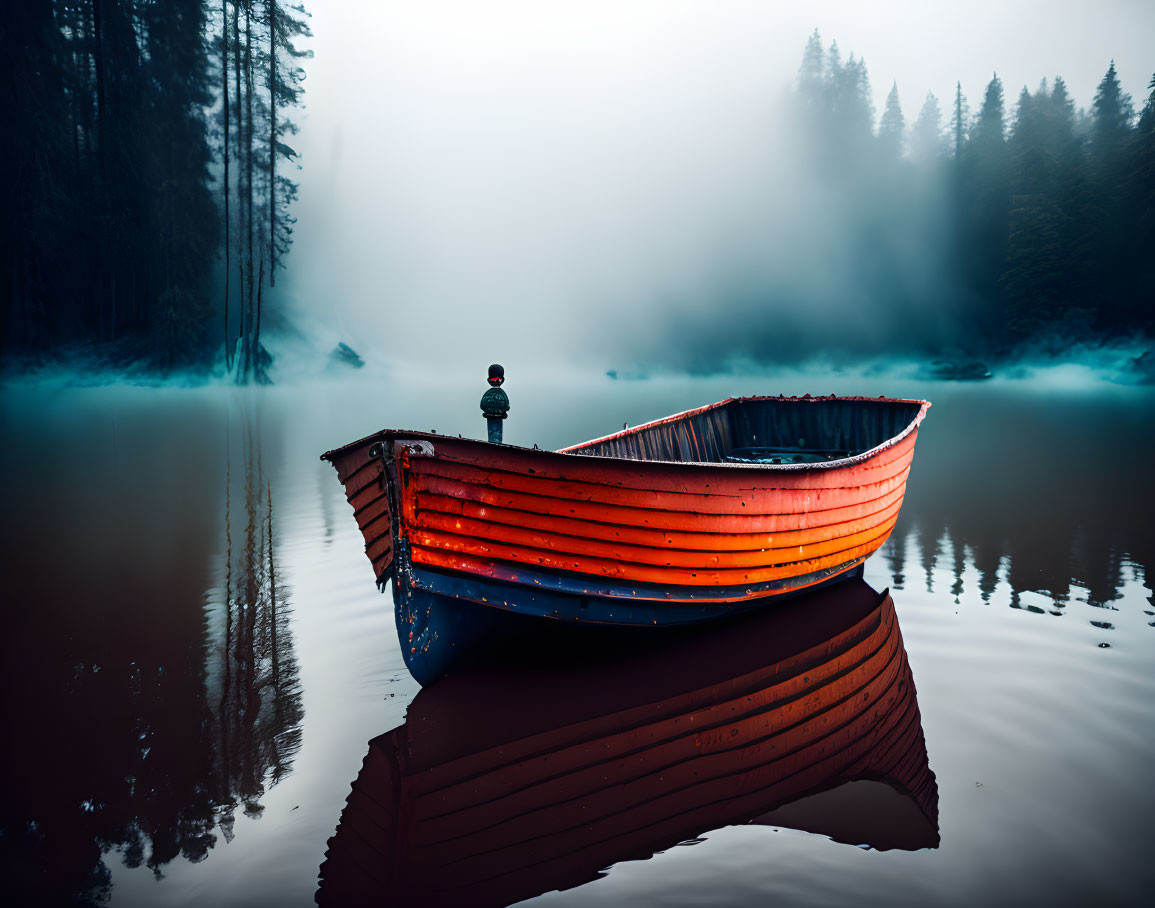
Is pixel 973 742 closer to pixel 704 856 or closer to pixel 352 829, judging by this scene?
pixel 704 856

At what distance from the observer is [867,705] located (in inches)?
212

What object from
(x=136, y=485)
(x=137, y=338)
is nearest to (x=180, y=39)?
(x=137, y=338)

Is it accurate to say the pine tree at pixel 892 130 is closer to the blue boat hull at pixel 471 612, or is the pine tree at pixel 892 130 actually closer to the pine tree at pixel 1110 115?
the pine tree at pixel 1110 115

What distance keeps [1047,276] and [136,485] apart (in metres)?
56.7

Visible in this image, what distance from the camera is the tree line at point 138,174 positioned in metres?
36.5

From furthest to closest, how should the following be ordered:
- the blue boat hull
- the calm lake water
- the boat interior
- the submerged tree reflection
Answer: the boat interior
the blue boat hull
the submerged tree reflection
the calm lake water

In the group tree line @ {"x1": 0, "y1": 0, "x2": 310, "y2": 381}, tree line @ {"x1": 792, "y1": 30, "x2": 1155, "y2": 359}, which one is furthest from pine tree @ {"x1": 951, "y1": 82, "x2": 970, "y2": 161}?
tree line @ {"x1": 0, "y1": 0, "x2": 310, "y2": 381}

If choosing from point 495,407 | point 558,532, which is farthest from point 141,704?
point 495,407

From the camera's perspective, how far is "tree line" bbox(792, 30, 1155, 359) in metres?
49.6

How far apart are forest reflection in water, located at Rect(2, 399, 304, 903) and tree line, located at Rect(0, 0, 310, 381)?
31.6 m

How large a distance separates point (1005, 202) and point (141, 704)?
69.3 m

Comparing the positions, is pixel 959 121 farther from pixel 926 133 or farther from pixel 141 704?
pixel 141 704

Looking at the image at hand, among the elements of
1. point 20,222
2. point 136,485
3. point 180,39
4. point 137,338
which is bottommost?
point 136,485

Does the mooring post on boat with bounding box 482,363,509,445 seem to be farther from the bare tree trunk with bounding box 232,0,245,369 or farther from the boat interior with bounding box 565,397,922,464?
the bare tree trunk with bounding box 232,0,245,369
